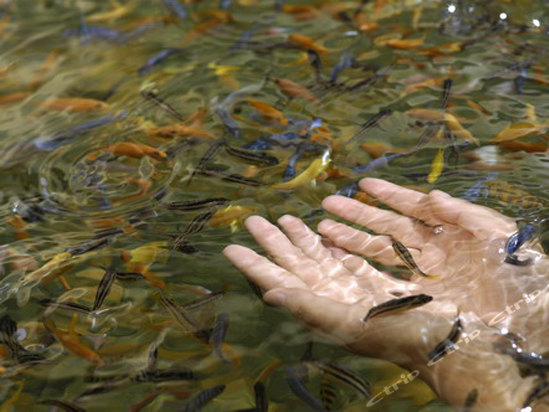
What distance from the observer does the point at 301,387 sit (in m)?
1.96

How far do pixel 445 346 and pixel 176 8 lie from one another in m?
3.20

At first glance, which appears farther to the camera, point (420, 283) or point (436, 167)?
point (436, 167)

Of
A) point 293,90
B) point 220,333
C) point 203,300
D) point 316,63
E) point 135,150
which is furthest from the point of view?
point 316,63

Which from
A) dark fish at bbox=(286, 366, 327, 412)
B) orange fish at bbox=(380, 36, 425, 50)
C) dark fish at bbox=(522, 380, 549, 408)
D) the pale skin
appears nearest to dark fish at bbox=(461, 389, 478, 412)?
the pale skin

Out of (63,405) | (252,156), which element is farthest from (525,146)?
(63,405)

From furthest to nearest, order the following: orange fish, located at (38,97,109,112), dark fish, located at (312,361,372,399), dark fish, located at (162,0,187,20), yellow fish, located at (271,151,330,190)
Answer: dark fish, located at (162,0,187,20), orange fish, located at (38,97,109,112), yellow fish, located at (271,151,330,190), dark fish, located at (312,361,372,399)

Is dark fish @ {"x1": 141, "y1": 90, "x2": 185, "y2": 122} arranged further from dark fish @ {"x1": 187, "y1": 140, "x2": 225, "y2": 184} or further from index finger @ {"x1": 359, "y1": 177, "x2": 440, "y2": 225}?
index finger @ {"x1": 359, "y1": 177, "x2": 440, "y2": 225}

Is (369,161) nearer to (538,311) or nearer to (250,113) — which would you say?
(250,113)

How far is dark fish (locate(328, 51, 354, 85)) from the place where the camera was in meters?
3.57

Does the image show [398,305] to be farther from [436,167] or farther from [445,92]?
[445,92]

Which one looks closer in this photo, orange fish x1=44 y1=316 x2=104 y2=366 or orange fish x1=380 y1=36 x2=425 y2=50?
orange fish x1=44 y1=316 x2=104 y2=366

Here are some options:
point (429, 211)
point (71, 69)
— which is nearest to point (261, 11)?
point (71, 69)

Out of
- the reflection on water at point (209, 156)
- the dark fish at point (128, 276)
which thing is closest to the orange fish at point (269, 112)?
the reflection on water at point (209, 156)

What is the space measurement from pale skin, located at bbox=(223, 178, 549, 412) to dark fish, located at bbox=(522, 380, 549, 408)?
0.04 feet
